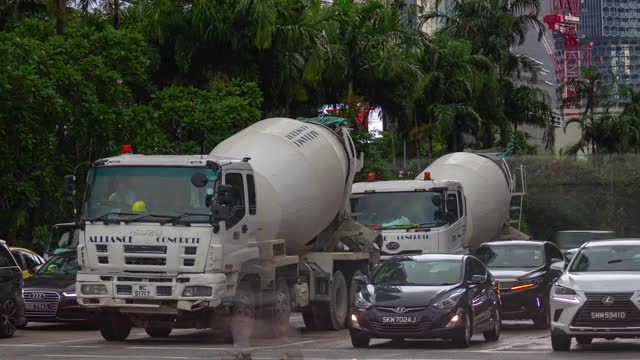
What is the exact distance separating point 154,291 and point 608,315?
6.80m

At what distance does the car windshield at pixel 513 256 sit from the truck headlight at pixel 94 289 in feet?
33.0

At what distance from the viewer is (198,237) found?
19.3 meters

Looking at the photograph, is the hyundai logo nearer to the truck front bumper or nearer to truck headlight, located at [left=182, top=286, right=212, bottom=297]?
the truck front bumper

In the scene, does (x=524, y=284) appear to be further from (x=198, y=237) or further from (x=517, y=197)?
(x=517, y=197)

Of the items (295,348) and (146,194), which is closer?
(146,194)

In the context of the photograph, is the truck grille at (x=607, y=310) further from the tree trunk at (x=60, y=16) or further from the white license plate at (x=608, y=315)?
the tree trunk at (x=60, y=16)

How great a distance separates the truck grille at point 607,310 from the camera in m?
18.1

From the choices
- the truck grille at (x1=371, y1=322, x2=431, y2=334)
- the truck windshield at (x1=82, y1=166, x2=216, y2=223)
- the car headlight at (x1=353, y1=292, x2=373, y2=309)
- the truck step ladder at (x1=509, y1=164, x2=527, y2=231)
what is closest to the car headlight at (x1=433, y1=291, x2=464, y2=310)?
the truck grille at (x1=371, y1=322, x2=431, y2=334)

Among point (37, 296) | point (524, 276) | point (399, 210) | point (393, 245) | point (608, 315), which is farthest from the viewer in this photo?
point (399, 210)

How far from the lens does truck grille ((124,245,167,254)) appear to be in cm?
1938

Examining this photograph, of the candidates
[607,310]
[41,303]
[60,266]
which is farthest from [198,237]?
[60,266]

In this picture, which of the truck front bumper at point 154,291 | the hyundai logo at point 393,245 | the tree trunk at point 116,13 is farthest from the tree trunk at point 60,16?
the truck front bumper at point 154,291

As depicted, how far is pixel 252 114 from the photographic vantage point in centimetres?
3669


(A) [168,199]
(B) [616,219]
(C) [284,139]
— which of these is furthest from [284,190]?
(B) [616,219]
